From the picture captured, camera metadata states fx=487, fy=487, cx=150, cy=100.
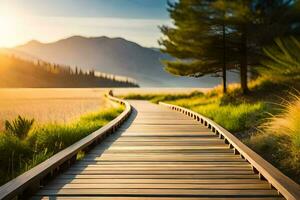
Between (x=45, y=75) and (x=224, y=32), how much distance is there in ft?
540

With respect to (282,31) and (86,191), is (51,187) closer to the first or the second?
(86,191)

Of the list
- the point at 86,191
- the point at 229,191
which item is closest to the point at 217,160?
the point at 229,191

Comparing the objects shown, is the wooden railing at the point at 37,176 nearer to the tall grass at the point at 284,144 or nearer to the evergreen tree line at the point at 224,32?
the tall grass at the point at 284,144

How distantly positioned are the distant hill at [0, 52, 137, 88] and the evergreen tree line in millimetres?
149600

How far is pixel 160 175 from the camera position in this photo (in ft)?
22.4

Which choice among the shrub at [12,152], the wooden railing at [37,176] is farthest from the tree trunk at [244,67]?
the wooden railing at [37,176]

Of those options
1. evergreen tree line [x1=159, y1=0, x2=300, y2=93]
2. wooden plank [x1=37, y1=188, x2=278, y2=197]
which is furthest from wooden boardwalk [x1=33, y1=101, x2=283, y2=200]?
evergreen tree line [x1=159, y1=0, x2=300, y2=93]

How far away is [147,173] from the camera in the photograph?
6.98 meters

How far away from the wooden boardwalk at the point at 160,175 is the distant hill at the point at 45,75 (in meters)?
170

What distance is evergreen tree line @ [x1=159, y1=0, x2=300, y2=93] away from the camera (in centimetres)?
2476

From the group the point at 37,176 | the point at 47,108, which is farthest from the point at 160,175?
the point at 47,108

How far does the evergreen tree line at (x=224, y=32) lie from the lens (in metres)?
24.8

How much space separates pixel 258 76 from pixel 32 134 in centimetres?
2100

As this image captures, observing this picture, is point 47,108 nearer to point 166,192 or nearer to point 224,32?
point 224,32
